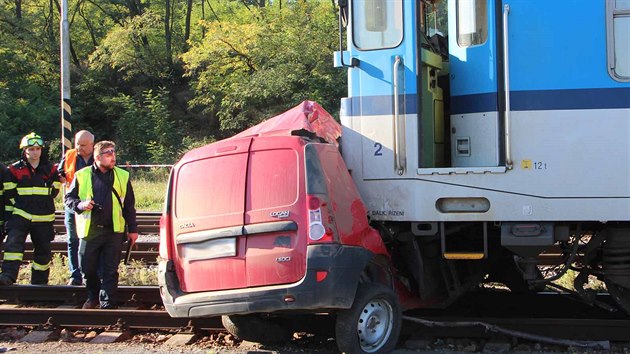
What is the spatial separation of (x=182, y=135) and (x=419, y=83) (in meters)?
26.1

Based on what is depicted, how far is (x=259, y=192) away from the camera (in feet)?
15.8

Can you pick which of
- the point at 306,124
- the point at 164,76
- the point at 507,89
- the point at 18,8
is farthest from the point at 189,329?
the point at 18,8

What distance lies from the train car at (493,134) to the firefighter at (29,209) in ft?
14.2

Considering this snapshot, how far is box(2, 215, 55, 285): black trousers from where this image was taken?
7434mm

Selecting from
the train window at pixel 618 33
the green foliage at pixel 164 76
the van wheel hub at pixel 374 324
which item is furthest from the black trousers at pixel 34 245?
the green foliage at pixel 164 76

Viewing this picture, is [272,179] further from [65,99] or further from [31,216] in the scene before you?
[65,99]

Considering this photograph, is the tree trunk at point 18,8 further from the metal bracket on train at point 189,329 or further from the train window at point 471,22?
the train window at point 471,22

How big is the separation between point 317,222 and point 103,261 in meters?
3.23

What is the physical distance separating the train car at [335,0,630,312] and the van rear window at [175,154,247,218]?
108 cm

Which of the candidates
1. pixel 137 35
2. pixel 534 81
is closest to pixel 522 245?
pixel 534 81

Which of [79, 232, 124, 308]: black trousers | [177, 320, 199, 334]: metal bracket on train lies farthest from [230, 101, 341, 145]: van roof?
[79, 232, 124, 308]: black trousers

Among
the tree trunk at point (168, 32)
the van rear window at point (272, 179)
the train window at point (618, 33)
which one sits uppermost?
the tree trunk at point (168, 32)

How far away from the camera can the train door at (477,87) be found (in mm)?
5062

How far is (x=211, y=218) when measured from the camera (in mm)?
4953
